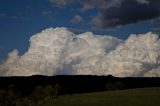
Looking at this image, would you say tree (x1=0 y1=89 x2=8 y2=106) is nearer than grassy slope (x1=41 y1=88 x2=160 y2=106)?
No

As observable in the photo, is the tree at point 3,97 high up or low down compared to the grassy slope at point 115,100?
up

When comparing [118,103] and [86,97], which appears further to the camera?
[86,97]

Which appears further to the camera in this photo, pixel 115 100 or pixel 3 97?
pixel 3 97

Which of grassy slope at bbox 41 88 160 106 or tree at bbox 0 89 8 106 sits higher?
tree at bbox 0 89 8 106

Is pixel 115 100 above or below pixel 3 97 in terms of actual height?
below

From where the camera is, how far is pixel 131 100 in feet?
313

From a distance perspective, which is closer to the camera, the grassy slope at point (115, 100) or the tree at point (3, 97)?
the grassy slope at point (115, 100)

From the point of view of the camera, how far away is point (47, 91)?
179000 millimetres

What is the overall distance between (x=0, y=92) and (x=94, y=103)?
314ft

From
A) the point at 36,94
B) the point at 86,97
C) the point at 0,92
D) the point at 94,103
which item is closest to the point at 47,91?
the point at 36,94

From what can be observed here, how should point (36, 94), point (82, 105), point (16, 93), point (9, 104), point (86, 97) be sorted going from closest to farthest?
point (82, 105) < point (86, 97) < point (9, 104) < point (36, 94) < point (16, 93)

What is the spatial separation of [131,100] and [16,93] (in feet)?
338

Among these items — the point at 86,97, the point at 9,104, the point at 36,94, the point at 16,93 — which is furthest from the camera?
the point at 16,93

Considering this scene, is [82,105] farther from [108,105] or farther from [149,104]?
[149,104]
